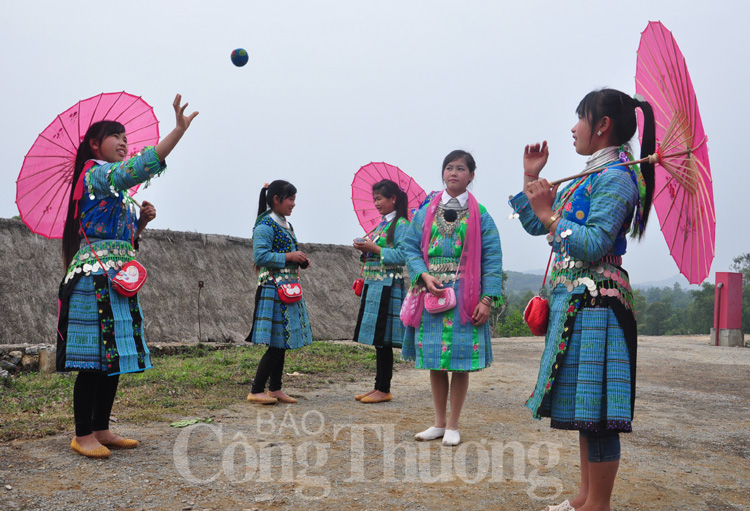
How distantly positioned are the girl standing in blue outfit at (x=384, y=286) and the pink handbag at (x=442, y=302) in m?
1.35

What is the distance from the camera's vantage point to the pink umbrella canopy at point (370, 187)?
599 cm

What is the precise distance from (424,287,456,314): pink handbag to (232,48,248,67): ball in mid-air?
2313mm

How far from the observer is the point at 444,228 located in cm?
375

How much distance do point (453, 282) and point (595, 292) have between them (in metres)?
1.41

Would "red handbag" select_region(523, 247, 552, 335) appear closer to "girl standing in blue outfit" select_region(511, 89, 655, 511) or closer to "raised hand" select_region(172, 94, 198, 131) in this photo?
"girl standing in blue outfit" select_region(511, 89, 655, 511)

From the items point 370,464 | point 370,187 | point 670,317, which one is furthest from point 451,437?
point 670,317

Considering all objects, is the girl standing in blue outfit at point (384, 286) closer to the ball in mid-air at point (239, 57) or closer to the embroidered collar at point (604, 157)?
the ball in mid-air at point (239, 57)

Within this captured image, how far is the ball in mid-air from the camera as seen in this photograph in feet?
14.4

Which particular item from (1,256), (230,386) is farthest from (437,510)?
(1,256)

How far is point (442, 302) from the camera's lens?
358 centimetres

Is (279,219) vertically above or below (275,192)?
below

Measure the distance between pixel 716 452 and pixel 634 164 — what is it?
7.48 feet

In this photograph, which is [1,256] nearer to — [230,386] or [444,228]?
[230,386]

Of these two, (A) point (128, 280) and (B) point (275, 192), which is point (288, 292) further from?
(A) point (128, 280)
